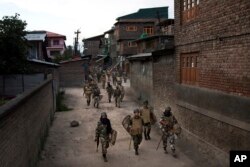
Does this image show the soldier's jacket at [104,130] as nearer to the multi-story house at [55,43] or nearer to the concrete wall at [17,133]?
the concrete wall at [17,133]

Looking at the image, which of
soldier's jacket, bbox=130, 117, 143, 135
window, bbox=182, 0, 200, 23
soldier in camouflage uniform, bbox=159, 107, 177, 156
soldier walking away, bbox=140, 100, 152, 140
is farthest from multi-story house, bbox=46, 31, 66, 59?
soldier in camouflage uniform, bbox=159, 107, 177, 156

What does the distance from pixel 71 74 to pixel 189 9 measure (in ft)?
94.0

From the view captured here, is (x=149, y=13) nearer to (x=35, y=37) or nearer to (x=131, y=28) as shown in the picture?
(x=131, y=28)

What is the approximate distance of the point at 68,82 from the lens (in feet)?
138

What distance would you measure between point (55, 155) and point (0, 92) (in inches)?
391

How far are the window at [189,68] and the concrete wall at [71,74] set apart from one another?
27376mm

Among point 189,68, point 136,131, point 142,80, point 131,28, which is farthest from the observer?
point 131,28

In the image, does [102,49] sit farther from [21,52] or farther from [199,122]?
[199,122]

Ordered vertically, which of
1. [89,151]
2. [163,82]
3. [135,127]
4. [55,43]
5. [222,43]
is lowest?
[89,151]

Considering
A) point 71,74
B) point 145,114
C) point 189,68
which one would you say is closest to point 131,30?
point 71,74

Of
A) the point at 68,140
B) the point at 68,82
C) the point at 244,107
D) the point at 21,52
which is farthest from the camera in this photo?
the point at 68,82

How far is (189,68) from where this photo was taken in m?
14.6

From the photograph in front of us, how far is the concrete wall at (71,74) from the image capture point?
137 feet

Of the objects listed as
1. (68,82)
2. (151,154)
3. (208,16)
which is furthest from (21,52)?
(68,82)
